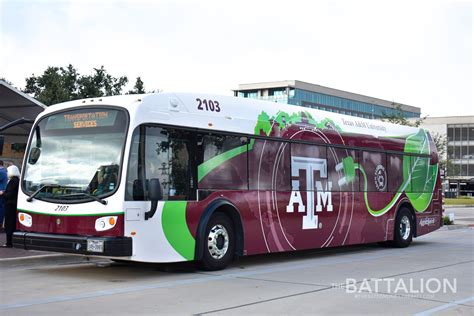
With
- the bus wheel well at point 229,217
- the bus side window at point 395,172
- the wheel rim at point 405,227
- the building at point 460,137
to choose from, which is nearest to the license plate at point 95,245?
the bus wheel well at point 229,217

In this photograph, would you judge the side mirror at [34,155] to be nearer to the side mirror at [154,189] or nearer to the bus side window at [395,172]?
the side mirror at [154,189]

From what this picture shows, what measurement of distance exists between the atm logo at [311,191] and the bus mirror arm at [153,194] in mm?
3714

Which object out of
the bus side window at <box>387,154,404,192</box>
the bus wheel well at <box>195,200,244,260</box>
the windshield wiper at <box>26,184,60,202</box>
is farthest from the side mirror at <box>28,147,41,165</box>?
the bus side window at <box>387,154,404,192</box>

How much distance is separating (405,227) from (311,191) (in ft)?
15.1

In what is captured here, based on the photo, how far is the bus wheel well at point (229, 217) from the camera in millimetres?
10930

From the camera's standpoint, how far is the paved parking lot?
7984 mm

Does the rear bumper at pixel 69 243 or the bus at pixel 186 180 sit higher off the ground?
the bus at pixel 186 180

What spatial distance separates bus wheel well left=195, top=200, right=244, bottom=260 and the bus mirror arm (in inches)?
45.2

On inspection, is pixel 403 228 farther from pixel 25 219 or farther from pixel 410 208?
pixel 25 219

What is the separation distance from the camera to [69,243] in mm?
9891

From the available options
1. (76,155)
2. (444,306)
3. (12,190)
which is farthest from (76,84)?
(444,306)

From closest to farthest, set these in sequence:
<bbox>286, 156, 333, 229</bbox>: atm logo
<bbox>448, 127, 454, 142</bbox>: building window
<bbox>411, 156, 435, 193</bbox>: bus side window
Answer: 1. <bbox>286, 156, 333, 229</bbox>: atm logo
2. <bbox>411, 156, 435, 193</bbox>: bus side window
3. <bbox>448, 127, 454, 142</bbox>: building window

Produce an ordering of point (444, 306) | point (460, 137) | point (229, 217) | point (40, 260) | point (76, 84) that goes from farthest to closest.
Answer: point (460, 137) < point (76, 84) < point (40, 260) < point (229, 217) < point (444, 306)

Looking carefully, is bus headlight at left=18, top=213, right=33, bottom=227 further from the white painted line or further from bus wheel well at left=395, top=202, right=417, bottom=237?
bus wheel well at left=395, top=202, right=417, bottom=237
